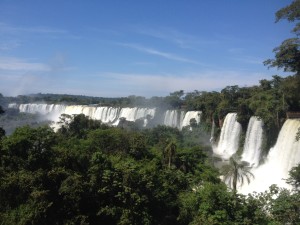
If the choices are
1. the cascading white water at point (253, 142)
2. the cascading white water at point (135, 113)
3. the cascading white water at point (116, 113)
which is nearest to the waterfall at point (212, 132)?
the cascading white water at point (116, 113)

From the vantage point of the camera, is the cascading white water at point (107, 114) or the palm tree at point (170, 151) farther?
the cascading white water at point (107, 114)

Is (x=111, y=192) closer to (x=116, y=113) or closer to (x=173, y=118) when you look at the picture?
(x=173, y=118)

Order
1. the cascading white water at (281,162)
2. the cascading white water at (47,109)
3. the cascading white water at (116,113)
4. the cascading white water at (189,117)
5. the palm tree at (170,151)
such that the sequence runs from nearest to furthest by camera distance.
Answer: the palm tree at (170,151), the cascading white water at (281,162), the cascading white water at (189,117), the cascading white water at (116,113), the cascading white water at (47,109)

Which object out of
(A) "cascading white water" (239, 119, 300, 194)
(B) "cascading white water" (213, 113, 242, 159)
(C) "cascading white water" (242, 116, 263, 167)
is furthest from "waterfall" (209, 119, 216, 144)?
(A) "cascading white water" (239, 119, 300, 194)

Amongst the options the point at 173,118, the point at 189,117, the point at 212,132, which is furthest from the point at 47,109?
the point at 212,132

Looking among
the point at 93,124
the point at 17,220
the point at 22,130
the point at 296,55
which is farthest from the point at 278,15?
the point at 93,124

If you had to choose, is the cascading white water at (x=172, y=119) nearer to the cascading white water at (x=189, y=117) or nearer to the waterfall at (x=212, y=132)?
the cascading white water at (x=189, y=117)

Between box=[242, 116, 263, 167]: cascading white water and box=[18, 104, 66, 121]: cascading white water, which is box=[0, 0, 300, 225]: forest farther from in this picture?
box=[18, 104, 66, 121]: cascading white water
